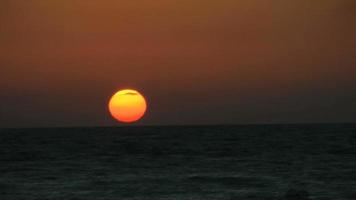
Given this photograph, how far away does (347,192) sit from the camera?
38.8 m

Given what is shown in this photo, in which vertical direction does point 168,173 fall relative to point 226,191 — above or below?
above

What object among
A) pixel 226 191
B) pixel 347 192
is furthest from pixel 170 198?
pixel 347 192

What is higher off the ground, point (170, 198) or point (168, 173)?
point (168, 173)

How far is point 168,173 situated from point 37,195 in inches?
629

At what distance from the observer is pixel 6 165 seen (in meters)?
63.2

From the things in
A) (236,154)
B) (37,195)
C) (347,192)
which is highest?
(236,154)

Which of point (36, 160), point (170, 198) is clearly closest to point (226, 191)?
point (170, 198)

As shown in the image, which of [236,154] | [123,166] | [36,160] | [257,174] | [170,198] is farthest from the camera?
[236,154]

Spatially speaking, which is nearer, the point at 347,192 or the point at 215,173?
the point at 347,192

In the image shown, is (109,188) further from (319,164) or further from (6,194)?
(319,164)

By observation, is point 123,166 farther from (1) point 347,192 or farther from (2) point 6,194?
(1) point 347,192

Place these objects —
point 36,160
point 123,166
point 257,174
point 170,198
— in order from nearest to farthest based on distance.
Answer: point 170,198 → point 257,174 → point 123,166 → point 36,160

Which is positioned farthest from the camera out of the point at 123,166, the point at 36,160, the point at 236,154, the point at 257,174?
the point at 236,154

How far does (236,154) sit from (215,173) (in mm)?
24875
